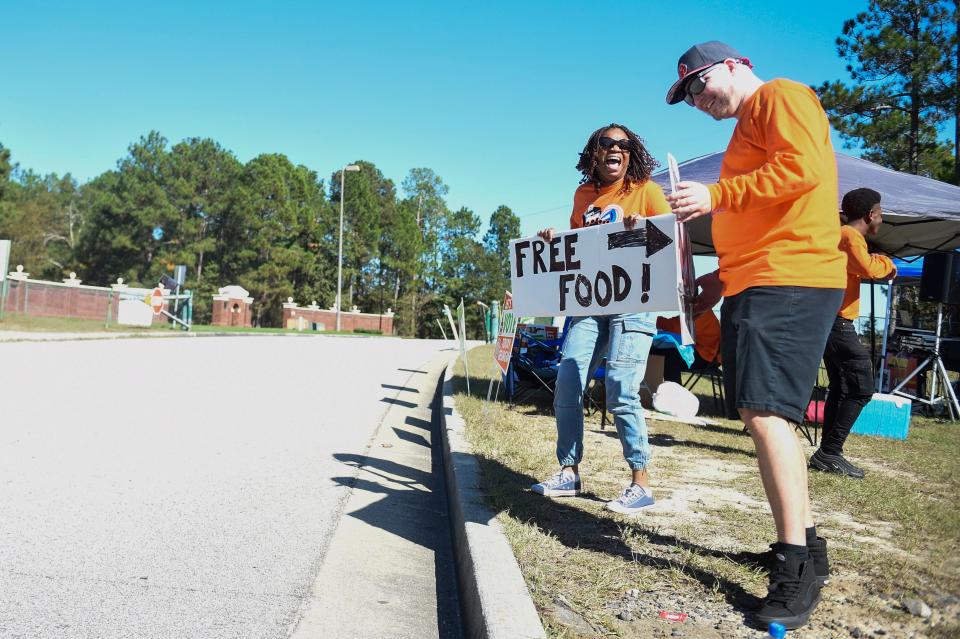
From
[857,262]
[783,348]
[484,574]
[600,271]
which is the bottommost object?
[484,574]

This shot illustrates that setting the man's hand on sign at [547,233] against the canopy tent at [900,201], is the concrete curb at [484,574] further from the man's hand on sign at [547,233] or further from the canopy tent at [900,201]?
the canopy tent at [900,201]

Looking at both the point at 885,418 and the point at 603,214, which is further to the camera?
the point at 885,418

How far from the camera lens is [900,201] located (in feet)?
25.6

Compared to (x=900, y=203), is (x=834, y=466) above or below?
below

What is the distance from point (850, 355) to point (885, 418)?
294 cm

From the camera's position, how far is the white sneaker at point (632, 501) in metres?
3.80

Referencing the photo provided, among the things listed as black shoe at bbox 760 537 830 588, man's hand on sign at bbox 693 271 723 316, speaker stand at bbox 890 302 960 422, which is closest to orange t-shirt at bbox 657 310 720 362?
man's hand on sign at bbox 693 271 723 316

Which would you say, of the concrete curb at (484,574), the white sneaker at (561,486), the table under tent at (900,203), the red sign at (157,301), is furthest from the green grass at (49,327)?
the white sneaker at (561,486)

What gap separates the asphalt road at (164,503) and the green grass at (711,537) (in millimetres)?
1012

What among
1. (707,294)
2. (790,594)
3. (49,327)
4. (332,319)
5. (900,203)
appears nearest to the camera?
(790,594)

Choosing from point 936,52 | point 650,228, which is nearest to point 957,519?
point 650,228

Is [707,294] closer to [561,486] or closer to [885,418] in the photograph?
[561,486]

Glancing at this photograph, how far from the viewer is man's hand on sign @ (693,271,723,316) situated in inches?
123

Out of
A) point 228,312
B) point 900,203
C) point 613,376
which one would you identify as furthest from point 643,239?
point 228,312
